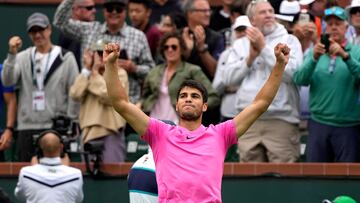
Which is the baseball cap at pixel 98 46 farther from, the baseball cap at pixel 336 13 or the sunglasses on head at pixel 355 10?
the sunglasses on head at pixel 355 10


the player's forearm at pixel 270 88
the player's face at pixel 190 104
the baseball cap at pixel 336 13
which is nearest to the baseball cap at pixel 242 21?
the baseball cap at pixel 336 13

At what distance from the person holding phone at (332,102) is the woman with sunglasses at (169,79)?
3.82 ft

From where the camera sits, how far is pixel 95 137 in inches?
522

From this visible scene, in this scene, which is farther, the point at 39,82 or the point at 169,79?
the point at 39,82

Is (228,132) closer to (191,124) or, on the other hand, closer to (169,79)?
(191,124)

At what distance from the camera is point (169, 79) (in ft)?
44.2

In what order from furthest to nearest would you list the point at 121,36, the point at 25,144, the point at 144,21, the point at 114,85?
the point at 144,21, the point at 121,36, the point at 25,144, the point at 114,85

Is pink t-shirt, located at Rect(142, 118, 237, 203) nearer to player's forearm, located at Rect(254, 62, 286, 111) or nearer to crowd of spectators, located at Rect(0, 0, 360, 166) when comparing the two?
player's forearm, located at Rect(254, 62, 286, 111)

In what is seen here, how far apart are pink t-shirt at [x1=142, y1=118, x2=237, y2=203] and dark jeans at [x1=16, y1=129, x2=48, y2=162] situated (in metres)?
4.17

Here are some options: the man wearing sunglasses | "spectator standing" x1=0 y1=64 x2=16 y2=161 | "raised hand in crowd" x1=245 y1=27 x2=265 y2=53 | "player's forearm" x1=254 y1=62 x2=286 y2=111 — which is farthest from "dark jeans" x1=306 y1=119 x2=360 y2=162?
"spectator standing" x1=0 y1=64 x2=16 y2=161

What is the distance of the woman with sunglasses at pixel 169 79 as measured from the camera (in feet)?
43.9

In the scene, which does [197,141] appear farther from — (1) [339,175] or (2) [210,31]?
(2) [210,31]

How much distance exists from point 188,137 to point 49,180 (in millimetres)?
2501

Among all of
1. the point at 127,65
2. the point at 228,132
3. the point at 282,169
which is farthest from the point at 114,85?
the point at 127,65
